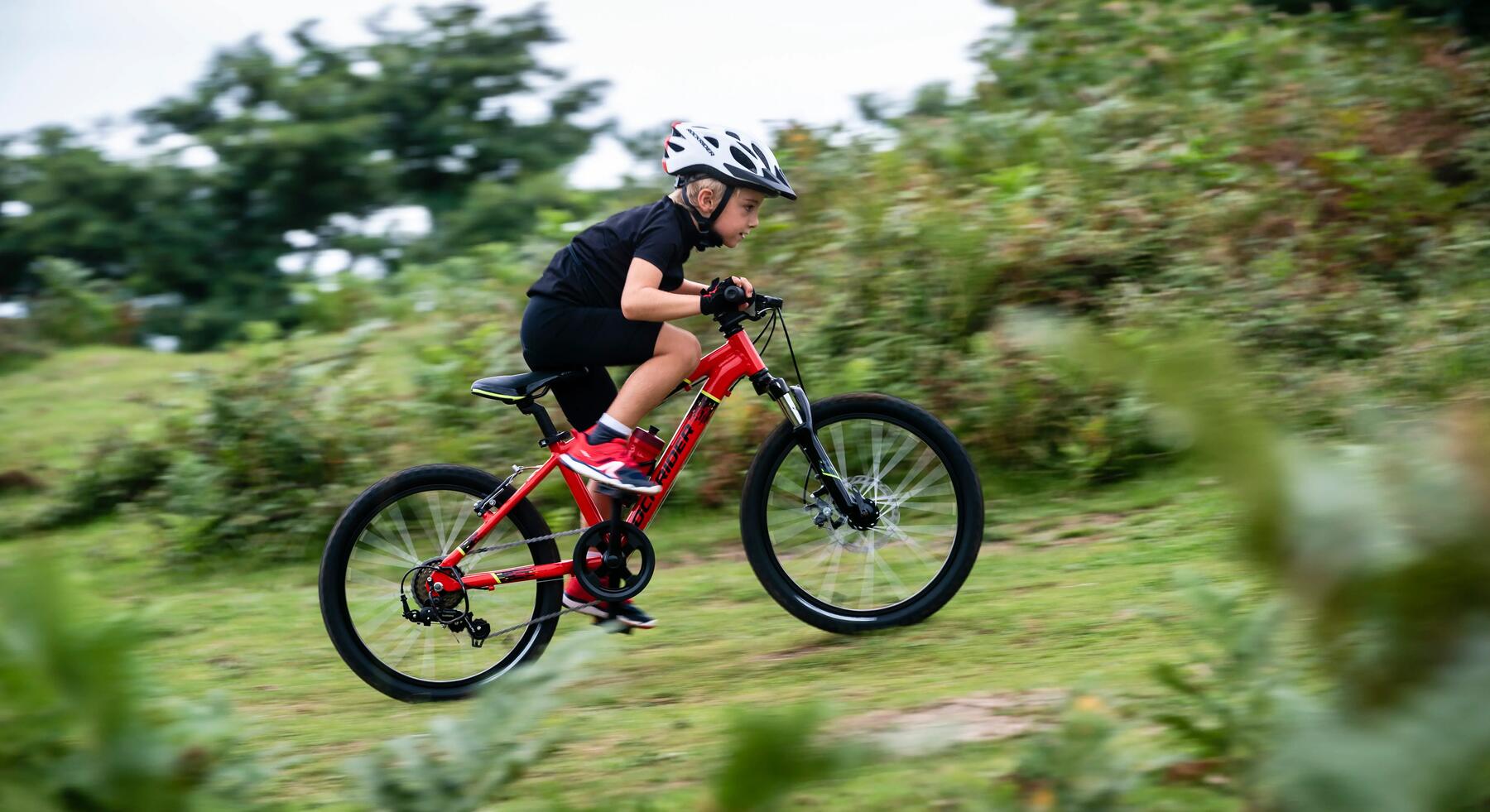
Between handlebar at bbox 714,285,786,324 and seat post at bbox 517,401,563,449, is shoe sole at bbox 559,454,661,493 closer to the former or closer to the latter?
seat post at bbox 517,401,563,449

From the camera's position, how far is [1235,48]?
10633mm

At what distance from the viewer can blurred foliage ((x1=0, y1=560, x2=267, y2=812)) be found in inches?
97.2

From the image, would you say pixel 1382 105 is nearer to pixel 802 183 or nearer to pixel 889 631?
pixel 802 183

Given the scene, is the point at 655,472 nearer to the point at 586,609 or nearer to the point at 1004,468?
the point at 586,609

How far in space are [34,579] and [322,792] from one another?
179cm

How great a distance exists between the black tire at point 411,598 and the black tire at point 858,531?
0.83m

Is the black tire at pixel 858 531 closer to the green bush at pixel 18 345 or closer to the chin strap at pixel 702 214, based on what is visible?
the chin strap at pixel 702 214

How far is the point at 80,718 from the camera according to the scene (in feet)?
8.46

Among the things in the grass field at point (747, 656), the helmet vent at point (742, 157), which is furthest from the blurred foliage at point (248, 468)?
the helmet vent at point (742, 157)

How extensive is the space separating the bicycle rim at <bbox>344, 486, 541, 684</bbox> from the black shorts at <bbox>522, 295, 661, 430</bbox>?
612mm

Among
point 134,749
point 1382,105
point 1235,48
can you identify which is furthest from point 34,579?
point 1235,48

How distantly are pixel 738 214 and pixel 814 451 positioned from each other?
0.95 meters

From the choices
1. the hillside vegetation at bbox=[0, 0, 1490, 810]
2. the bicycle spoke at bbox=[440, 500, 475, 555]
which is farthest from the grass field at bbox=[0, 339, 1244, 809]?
the bicycle spoke at bbox=[440, 500, 475, 555]

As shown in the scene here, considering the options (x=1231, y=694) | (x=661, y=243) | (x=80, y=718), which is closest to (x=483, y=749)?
(x=80, y=718)
